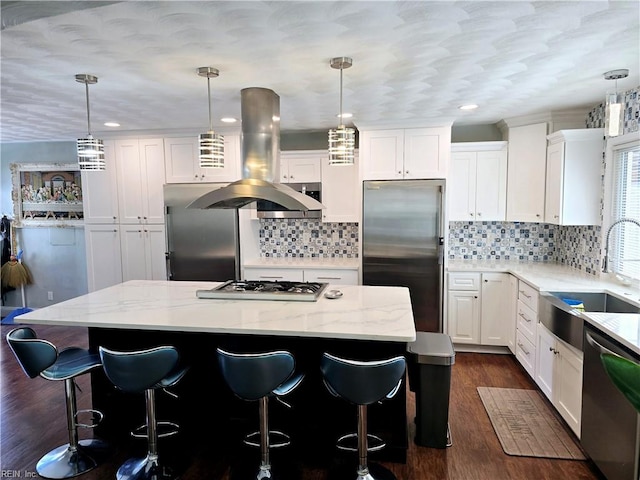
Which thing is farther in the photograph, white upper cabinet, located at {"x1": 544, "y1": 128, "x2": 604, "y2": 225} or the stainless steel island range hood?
white upper cabinet, located at {"x1": 544, "y1": 128, "x2": 604, "y2": 225}

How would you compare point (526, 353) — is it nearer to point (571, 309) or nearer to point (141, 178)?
point (571, 309)

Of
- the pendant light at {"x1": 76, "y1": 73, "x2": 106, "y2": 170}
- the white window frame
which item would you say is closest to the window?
the white window frame

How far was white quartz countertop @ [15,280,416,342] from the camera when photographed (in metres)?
2.10

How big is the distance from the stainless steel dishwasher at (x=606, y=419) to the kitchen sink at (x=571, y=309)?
151 millimetres

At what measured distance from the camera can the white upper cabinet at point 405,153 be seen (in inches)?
162

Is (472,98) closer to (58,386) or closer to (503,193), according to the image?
(503,193)

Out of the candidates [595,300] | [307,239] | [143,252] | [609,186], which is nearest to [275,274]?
[307,239]

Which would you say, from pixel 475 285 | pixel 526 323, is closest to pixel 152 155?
pixel 475 285

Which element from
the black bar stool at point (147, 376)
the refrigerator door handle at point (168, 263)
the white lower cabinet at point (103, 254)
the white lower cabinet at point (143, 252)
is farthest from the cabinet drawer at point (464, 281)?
the white lower cabinet at point (103, 254)

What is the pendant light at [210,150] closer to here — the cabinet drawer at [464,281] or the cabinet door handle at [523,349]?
the cabinet drawer at [464,281]

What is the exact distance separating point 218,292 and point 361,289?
1.06m

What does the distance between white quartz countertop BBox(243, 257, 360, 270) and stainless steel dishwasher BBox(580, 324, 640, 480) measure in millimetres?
2392

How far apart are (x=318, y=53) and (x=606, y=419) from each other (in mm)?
2514

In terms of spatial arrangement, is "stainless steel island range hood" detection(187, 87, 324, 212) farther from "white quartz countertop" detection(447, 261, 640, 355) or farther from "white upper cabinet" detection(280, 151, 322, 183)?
"white quartz countertop" detection(447, 261, 640, 355)
